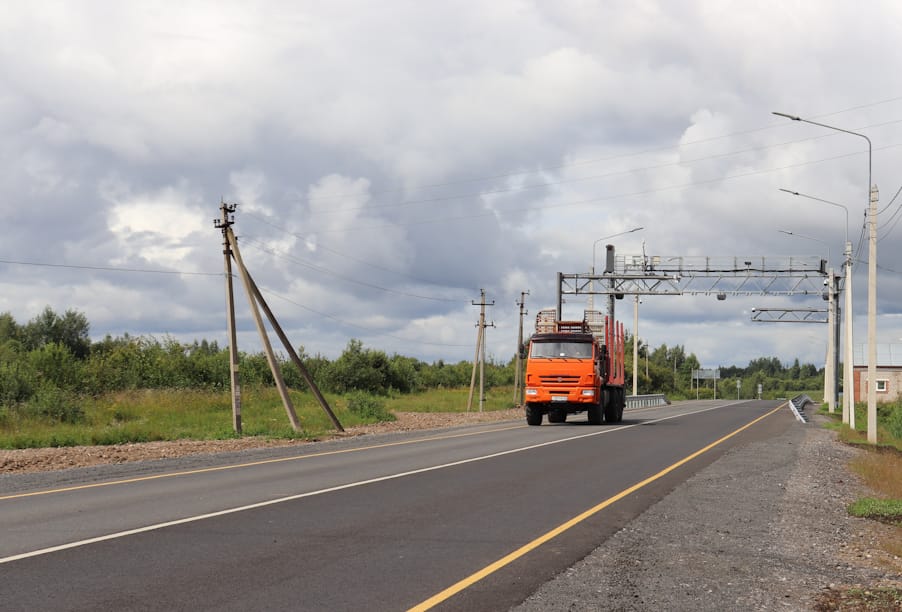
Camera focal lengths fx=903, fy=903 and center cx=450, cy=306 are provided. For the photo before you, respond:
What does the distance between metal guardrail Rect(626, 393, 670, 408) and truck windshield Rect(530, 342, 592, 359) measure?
85.4 ft

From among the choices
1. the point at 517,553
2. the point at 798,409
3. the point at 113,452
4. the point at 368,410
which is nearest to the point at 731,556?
the point at 517,553

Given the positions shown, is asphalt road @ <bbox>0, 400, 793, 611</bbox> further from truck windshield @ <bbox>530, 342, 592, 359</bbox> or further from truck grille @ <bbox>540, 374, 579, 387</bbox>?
truck windshield @ <bbox>530, 342, 592, 359</bbox>

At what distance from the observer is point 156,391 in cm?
4141

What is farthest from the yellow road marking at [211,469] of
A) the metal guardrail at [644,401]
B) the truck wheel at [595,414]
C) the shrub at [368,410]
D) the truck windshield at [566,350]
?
the metal guardrail at [644,401]

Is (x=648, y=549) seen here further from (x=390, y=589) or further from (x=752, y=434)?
(x=752, y=434)

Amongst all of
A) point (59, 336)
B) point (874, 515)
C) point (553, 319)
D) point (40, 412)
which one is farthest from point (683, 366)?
point (874, 515)

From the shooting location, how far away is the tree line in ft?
111

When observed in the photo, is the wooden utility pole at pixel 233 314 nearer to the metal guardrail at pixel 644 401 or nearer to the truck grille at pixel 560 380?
the truck grille at pixel 560 380

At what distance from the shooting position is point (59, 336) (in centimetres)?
7050

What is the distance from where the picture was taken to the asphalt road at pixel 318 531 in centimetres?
705

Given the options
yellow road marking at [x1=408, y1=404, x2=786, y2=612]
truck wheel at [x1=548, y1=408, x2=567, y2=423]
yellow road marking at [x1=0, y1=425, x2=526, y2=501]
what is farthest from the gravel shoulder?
truck wheel at [x1=548, y1=408, x2=567, y2=423]

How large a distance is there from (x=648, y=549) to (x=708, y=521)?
7.68 ft

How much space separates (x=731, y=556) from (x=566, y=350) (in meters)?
24.5

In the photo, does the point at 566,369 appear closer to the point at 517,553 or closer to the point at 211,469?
the point at 211,469
